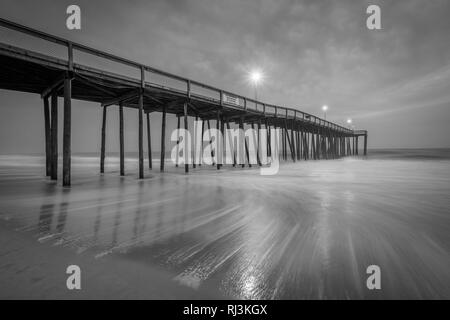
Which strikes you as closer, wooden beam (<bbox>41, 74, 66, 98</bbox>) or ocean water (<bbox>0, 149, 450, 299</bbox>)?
ocean water (<bbox>0, 149, 450, 299</bbox>)

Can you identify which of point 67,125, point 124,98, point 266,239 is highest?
point 124,98

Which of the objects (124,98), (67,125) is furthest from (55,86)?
(124,98)

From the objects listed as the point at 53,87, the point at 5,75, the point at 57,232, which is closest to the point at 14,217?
the point at 57,232

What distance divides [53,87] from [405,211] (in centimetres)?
1339

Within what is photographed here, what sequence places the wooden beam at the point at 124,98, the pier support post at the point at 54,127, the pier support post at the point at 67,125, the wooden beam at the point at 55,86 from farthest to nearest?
the wooden beam at the point at 124,98 < the pier support post at the point at 54,127 < the wooden beam at the point at 55,86 < the pier support post at the point at 67,125

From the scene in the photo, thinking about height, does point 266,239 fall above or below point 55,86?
below

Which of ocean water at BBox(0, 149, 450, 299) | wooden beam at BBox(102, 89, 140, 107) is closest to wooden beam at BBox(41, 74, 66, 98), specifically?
wooden beam at BBox(102, 89, 140, 107)

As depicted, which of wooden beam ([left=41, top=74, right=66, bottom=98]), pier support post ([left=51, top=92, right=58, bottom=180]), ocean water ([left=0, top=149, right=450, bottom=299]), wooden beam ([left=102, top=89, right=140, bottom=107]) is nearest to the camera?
ocean water ([left=0, top=149, right=450, bottom=299])

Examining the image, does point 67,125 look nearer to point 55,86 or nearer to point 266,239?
point 55,86

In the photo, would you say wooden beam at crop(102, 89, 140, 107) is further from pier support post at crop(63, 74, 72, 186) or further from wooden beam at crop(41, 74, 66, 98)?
pier support post at crop(63, 74, 72, 186)

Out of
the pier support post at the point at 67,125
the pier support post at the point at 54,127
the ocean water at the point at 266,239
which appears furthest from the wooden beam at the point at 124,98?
the ocean water at the point at 266,239

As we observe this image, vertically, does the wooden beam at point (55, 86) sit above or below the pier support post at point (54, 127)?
above

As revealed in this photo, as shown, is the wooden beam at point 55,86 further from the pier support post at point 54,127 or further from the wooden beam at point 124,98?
the wooden beam at point 124,98
